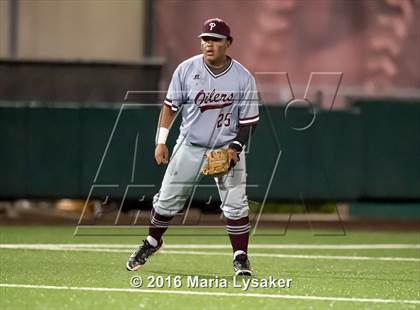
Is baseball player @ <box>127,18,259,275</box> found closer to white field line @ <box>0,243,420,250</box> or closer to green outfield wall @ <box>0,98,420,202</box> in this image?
white field line @ <box>0,243,420,250</box>

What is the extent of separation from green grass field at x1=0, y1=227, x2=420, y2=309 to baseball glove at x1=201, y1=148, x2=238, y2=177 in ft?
2.68

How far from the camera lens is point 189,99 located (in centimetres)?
938

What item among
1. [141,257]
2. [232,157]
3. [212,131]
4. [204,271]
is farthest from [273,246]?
[232,157]

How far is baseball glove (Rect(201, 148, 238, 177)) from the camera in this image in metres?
9.09

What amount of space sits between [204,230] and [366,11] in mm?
6385

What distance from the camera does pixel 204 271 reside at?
971cm

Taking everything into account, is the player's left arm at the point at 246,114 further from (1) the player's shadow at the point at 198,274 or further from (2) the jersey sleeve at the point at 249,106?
(1) the player's shadow at the point at 198,274

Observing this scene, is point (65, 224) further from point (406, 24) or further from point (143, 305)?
point (143, 305)

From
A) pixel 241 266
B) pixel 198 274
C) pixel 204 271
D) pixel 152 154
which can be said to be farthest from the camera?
pixel 152 154

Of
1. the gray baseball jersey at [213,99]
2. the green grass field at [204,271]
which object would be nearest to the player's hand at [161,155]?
the gray baseball jersey at [213,99]

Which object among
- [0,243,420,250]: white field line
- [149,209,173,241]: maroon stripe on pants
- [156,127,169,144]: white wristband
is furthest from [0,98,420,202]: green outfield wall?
[156,127,169,144]: white wristband

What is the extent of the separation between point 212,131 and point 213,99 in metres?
0.26

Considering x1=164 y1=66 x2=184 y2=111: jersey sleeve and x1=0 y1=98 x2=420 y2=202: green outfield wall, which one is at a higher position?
x1=164 y1=66 x2=184 y2=111: jersey sleeve

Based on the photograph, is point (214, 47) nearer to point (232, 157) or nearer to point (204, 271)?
point (232, 157)
